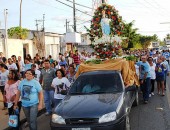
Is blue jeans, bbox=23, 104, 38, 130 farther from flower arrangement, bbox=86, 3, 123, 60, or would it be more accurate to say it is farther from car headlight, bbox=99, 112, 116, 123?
flower arrangement, bbox=86, 3, 123, 60

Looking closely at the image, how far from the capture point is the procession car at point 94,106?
6.06 metres

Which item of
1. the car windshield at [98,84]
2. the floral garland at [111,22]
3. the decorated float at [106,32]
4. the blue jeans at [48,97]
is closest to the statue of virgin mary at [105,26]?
the decorated float at [106,32]

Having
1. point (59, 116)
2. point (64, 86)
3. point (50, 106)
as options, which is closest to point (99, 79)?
point (64, 86)

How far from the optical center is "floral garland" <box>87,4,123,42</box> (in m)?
13.0

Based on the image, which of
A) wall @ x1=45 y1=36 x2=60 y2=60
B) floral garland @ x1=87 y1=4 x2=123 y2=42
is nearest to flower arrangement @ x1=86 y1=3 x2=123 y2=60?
floral garland @ x1=87 y1=4 x2=123 y2=42

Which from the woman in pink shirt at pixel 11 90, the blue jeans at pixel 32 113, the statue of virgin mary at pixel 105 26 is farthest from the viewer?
the statue of virgin mary at pixel 105 26

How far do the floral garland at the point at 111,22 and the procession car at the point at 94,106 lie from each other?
5.36 metres

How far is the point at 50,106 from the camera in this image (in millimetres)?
9844

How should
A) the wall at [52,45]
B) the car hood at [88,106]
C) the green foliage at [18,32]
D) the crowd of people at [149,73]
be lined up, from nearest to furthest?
the car hood at [88,106] < the crowd of people at [149,73] < the green foliage at [18,32] < the wall at [52,45]

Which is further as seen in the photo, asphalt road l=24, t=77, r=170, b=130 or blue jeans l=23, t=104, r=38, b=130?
asphalt road l=24, t=77, r=170, b=130

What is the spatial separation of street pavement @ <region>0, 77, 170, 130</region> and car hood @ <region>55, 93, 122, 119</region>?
1.38 meters

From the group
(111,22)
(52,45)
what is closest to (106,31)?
(111,22)

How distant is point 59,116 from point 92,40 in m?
7.20

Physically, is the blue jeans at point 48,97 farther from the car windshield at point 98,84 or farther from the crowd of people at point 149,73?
the crowd of people at point 149,73
